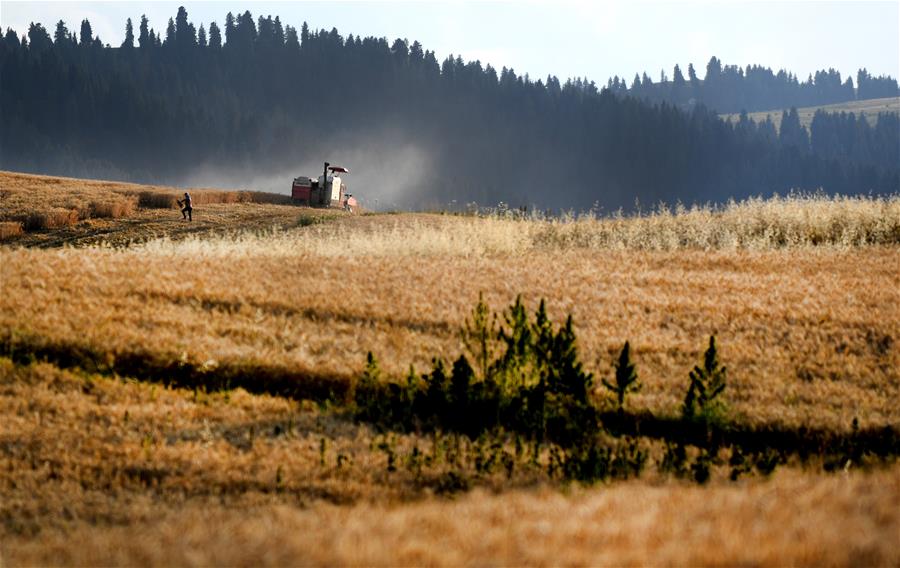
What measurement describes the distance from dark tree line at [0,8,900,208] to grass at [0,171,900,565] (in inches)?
4390

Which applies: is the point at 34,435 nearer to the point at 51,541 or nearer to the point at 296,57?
the point at 51,541

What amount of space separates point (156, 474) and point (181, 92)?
168943mm

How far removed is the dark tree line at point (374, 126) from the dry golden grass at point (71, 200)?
89.3 m

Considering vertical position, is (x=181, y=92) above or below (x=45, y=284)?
above

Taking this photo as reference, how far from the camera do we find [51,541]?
5.07 meters

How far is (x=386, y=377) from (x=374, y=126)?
162m

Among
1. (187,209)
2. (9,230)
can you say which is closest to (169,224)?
(187,209)

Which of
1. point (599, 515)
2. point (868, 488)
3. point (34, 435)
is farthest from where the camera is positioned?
point (34, 435)

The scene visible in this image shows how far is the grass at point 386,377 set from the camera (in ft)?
13.7

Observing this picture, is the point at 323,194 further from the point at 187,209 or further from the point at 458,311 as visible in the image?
the point at 458,311

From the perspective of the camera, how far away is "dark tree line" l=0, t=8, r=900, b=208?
14000 centimetres

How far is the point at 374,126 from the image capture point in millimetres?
167500

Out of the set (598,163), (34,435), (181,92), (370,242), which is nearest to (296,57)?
(181,92)

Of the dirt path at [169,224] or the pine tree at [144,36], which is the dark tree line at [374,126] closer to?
the pine tree at [144,36]
